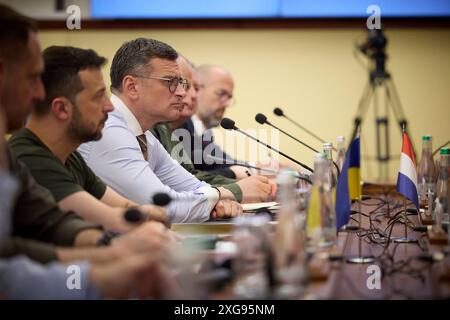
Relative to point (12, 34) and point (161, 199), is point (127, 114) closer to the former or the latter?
point (161, 199)

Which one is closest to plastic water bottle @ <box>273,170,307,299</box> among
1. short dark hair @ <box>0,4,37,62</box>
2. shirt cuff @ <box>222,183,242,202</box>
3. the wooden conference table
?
the wooden conference table

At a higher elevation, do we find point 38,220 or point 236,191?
point 236,191

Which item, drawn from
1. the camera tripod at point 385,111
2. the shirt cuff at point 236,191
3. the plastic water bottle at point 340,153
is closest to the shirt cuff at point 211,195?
the shirt cuff at point 236,191

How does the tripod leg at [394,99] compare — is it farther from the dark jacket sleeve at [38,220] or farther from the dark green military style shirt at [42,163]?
the dark jacket sleeve at [38,220]

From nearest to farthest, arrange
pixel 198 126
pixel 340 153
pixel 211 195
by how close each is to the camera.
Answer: pixel 211 195
pixel 340 153
pixel 198 126

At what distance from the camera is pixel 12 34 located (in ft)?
4.82

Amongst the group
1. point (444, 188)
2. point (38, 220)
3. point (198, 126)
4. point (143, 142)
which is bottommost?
point (38, 220)

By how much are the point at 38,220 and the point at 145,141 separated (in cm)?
124

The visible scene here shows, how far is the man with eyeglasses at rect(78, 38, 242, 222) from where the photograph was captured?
238 centimetres

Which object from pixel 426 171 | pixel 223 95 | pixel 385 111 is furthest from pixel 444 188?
pixel 385 111

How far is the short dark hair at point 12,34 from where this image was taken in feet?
4.75

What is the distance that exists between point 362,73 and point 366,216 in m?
2.83

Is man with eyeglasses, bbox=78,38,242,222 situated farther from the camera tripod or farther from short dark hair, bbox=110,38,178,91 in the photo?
the camera tripod

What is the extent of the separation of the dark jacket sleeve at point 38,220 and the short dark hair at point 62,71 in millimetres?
312
